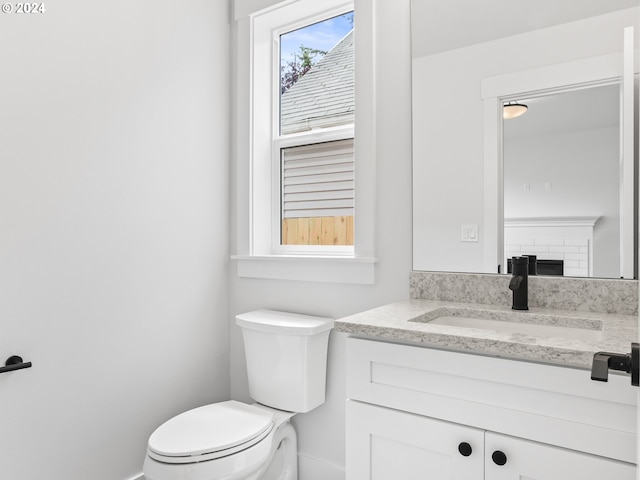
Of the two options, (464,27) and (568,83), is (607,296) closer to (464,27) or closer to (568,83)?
(568,83)

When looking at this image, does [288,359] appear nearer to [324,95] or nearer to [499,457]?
[499,457]

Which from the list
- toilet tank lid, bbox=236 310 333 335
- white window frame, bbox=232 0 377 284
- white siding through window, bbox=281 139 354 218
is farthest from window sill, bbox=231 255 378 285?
white siding through window, bbox=281 139 354 218

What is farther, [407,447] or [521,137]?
[521,137]

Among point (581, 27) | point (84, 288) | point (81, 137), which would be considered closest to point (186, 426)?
point (84, 288)

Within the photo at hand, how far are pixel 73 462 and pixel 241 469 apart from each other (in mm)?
676

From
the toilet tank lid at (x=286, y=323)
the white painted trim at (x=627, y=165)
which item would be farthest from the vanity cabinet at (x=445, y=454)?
the white painted trim at (x=627, y=165)

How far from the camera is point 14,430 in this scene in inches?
54.2

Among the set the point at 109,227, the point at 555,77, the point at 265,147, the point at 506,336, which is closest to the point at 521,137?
the point at 555,77

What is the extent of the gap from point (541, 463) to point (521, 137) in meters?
0.96

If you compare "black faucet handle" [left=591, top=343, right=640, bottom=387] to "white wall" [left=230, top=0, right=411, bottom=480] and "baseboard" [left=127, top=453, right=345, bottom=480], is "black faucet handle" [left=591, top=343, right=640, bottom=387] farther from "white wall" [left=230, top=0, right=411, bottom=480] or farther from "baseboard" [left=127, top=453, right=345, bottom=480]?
"baseboard" [left=127, top=453, right=345, bottom=480]

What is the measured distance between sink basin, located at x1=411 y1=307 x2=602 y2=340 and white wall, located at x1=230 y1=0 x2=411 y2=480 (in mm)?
301

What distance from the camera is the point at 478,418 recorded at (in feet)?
3.13

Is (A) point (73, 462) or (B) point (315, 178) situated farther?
(B) point (315, 178)

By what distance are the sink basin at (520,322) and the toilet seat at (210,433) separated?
2.35 feet
